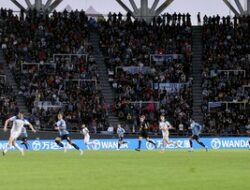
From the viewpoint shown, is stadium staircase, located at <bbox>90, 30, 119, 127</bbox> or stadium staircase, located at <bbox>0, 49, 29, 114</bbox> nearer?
stadium staircase, located at <bbox>0, 49, 29, 114</bbox>

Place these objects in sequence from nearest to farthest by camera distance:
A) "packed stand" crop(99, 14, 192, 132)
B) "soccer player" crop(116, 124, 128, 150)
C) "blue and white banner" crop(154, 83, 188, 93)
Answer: "soccer player" crop(116, 124, 128, 150) < "packed stand" crop(99, 14, 192, 132) < "blue and white banner" crop(154, 83, 188, 93)

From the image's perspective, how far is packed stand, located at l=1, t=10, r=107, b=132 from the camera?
179 feet

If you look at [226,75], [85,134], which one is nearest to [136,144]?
[85,134]

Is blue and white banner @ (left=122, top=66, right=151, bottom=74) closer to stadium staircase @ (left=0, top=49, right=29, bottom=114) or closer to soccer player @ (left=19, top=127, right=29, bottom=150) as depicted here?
stadium staircase @ (left=0, top=49, right=29, bottom=114)

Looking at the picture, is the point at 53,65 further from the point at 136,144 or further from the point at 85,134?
the point at 136,144

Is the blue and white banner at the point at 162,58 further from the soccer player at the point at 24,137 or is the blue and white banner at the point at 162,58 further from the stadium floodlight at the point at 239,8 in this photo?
the soccer player at the point at 24,137

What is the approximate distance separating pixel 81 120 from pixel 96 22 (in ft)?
46.2

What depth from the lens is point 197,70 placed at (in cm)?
6194

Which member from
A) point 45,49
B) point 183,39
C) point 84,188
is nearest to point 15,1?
point 45,49

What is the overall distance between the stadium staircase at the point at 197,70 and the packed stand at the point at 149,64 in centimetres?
68

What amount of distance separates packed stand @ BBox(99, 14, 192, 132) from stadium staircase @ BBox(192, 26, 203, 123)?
68 cm

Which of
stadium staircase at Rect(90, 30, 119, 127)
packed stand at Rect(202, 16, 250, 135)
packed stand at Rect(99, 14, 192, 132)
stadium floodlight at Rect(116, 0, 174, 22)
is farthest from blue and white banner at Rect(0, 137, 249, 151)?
stadium floodlight at Rect(116, 0, 174, 22)

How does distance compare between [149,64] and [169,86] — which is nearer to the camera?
[169,86]

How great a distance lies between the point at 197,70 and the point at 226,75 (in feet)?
9.14
